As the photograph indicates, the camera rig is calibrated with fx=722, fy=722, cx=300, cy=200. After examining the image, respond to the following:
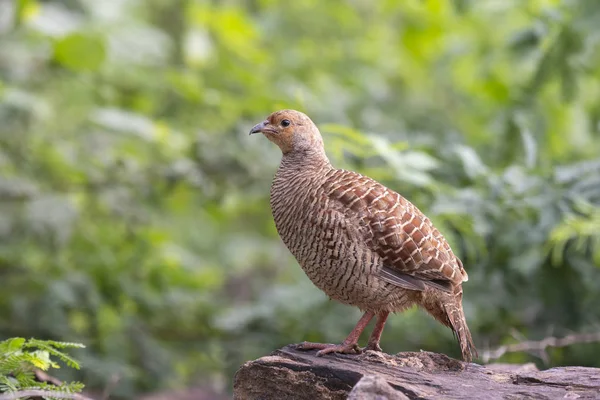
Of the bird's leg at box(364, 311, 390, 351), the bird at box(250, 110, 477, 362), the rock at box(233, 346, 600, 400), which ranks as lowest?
the rock at box(233, 346, 600, 400)

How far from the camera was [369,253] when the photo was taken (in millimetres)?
4066

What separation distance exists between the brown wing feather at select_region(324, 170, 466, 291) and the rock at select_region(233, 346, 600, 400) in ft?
1.52

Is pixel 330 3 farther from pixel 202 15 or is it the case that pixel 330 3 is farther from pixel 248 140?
pixel 248 140

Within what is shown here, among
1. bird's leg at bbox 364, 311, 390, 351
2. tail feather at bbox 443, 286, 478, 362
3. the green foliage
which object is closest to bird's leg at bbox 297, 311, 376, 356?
bird's leg at bbox 364, 311, 390, 351

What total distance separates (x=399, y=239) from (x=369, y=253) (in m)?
0.19

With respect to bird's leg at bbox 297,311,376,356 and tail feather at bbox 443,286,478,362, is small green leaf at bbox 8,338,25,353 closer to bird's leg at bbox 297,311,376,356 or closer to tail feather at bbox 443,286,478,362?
bird's leg at bbox 297,311,376,356

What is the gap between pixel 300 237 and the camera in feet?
13.6

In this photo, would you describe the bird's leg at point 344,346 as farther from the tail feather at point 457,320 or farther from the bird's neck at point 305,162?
the bird's neck at point 305,162

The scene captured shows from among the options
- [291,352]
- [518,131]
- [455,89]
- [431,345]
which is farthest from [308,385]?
[455,89]

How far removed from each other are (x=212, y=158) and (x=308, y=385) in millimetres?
3485

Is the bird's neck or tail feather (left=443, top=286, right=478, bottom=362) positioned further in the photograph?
the bird's neck

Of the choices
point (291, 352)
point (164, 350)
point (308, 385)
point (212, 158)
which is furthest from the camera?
point (164, 350)

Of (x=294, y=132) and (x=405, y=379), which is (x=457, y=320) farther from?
(x=294, y=132)

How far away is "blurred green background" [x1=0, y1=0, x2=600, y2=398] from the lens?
570cm
